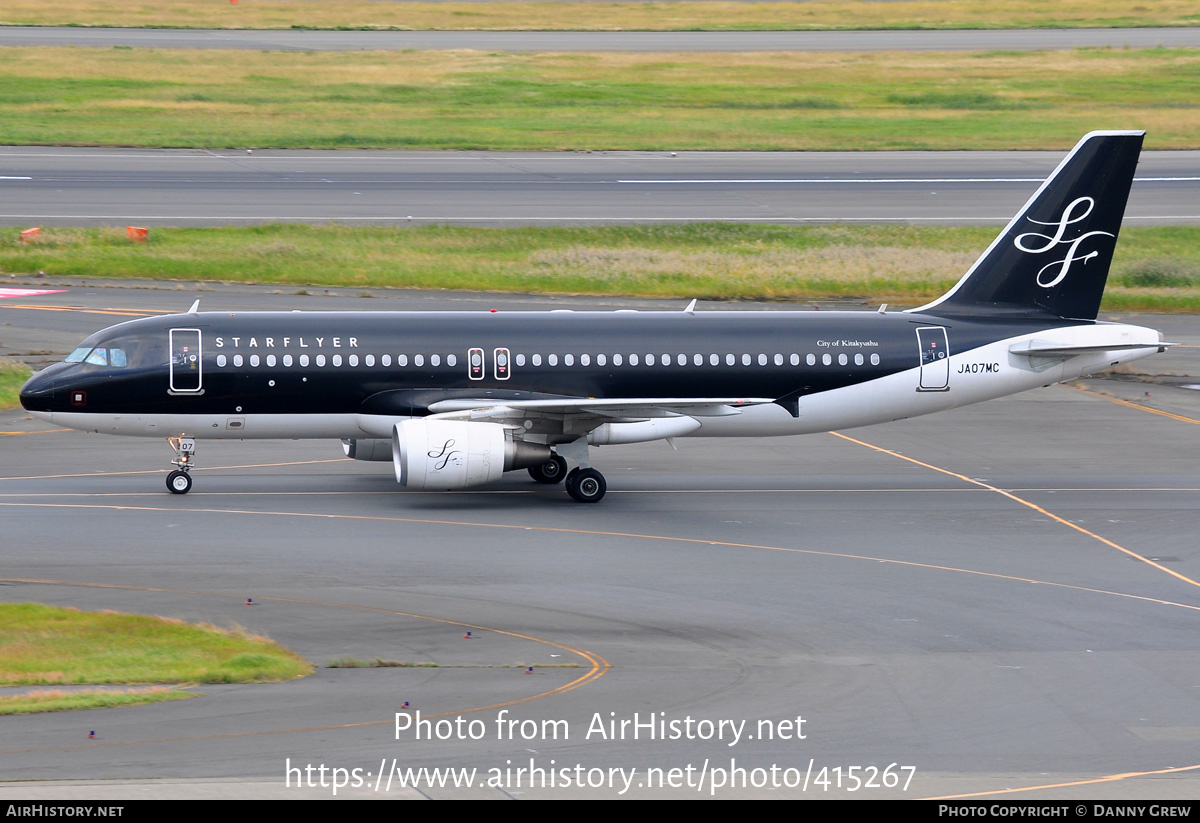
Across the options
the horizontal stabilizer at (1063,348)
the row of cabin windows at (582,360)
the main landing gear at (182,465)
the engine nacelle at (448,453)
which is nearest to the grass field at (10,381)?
the main landing gear at (182,465)

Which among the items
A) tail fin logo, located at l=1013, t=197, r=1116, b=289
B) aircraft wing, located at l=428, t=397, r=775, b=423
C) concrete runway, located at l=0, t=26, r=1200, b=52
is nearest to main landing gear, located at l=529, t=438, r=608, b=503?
aircraft wing, located at l=428, t=397, r=775, b=423

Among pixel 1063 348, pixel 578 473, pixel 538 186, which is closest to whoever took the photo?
pixel 578 473

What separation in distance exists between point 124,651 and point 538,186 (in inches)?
2300

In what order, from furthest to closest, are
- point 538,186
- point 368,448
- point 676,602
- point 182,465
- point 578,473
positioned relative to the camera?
1. point 538,186
2. point 368,448
3. point 182,465
4. point 578,473
5. point 676,602

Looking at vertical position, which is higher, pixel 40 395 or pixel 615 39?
pixel 615 39

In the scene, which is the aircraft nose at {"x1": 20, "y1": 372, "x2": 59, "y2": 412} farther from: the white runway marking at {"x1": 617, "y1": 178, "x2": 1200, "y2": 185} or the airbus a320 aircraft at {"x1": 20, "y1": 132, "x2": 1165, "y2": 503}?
the white runway marking at {"x1": 617, "y1": 178, "x2": 1200, "y2": 185}

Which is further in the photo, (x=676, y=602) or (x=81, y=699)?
(x=676, y=602)

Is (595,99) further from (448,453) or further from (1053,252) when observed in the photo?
(448,453)

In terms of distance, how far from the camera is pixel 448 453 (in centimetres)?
3247

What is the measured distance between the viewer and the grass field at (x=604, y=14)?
125 meters

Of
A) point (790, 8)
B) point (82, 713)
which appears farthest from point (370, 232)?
point (790, 8)

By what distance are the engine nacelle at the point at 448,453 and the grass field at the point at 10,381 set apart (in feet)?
56.0

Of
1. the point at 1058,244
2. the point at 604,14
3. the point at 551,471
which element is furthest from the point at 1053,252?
the point at 604,14

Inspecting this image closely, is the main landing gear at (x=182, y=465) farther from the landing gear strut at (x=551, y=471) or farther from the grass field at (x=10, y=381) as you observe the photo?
the grass field at (x=10, y=381)
